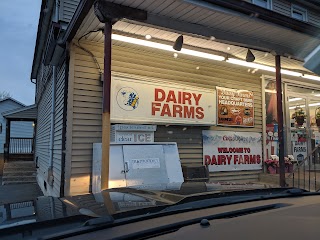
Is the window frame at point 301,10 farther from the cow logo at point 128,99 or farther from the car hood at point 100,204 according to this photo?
the car hood at point 100,204

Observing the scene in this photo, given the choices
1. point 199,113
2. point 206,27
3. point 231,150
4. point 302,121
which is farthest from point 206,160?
point 302,121

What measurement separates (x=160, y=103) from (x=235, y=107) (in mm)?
2441

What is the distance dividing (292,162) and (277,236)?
8194 mm

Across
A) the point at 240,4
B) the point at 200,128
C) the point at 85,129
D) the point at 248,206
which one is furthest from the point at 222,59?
the point at 248,206

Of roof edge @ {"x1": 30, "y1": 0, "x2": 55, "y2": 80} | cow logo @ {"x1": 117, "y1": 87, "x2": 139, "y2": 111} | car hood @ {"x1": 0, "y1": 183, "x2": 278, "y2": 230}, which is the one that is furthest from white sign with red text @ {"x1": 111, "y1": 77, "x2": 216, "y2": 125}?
roof edge @ {"x1": 30, "y1": 0, "x2": 55, "y2": 80}

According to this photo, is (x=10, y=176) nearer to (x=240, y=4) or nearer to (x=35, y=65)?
(x=35, y=65)

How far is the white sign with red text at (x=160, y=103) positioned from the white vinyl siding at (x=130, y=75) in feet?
0.79

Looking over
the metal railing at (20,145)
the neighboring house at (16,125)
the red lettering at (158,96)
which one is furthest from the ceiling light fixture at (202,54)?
the neighboring house at (16,125)

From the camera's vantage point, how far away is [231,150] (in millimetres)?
8547

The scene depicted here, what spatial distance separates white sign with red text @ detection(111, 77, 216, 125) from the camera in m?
6.84

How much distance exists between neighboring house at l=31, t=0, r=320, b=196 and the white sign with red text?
0.02 m

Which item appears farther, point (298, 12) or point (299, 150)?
point (298, 12)

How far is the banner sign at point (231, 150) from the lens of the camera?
8195 mm

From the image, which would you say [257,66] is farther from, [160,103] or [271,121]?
[160,103]
